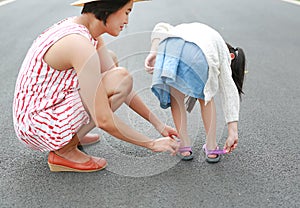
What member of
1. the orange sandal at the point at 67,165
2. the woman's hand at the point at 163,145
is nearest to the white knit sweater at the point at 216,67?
the woman's hand at the point at 163,145

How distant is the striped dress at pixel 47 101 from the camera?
5.05 ft

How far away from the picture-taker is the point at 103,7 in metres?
1.47

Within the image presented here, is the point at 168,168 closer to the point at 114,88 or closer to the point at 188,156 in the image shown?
the point at 188,156

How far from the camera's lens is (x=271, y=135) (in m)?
2.02

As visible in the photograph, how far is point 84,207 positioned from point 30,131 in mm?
358

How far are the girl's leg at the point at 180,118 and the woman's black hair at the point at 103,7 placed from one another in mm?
440

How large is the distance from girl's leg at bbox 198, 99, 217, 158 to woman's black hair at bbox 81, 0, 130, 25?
0.51 meters

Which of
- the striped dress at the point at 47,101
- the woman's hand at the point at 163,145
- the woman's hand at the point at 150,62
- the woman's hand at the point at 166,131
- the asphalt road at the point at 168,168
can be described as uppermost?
the woman's hand at the point at 150,62

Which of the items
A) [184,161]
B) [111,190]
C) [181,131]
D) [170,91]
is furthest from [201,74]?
[111,190]

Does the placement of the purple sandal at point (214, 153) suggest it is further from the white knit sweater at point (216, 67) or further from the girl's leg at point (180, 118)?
the white knit sweater at point (216, 67)

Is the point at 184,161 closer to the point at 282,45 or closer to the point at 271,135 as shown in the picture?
the point at 271,135

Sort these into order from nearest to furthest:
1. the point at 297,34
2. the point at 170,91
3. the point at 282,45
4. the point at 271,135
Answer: the point at 170,91 < the point at 271,135 < the point at 282,45 < the point at 297,34

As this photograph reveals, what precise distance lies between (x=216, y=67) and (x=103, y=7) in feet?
1.53

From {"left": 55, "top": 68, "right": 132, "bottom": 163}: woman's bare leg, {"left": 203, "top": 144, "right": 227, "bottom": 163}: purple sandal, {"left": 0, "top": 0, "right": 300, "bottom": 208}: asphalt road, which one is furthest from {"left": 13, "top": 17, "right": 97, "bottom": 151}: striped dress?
{"left": 203, "top": 144, "right": 227, "bottom": 163}: purple sandal
